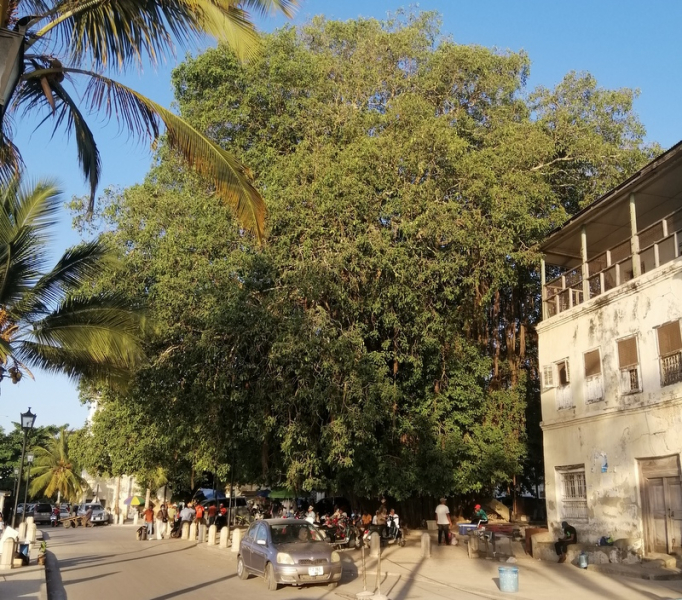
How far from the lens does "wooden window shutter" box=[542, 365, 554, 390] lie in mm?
21281

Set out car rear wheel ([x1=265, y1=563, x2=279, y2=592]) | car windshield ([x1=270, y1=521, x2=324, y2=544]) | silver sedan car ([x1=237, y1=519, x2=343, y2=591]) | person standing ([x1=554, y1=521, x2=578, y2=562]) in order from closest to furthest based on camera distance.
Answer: silver sedan car ([x1=237, y1=519, x2=343, y2=591]) < car rear wheel ([x1=265, y1=563, x2=279, y2=592]) < car windshield ([x1=270, y1=521, x2=324, y2=544]) < person standing ([x1=554, y1=521, x2=578, y2=562])

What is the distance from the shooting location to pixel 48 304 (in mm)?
11141

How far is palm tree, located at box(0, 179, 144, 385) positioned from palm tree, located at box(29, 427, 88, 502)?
221 feet

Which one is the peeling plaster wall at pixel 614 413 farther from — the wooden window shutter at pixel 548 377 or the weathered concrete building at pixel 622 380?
the wooden window shutter at pixel 548 377

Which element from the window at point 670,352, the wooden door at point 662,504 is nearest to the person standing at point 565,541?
the wooden door at point 662,504

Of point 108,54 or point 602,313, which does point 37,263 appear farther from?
point 602,313

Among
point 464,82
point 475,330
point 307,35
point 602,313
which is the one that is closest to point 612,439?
point 602,313

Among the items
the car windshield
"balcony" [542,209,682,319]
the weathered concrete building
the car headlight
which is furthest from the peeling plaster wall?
the car headlight

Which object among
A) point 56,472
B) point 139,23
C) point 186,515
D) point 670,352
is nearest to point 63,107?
point 139,23

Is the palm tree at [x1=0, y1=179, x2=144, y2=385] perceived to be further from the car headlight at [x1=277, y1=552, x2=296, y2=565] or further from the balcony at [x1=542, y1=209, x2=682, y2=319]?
the balcony at [x1=542, y1=209, x2=682, y2=319]

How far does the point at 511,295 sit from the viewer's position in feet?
94.8

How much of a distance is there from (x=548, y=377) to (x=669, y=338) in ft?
16.9

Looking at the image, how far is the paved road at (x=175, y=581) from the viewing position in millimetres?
13133

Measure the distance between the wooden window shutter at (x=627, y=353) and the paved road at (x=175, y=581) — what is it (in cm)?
793
